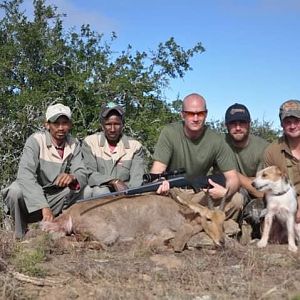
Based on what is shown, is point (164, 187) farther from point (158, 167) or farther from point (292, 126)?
point (292, 126)

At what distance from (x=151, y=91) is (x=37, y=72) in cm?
199

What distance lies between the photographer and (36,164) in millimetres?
6422

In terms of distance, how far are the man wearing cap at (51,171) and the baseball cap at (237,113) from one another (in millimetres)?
1753

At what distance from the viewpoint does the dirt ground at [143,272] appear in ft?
12.8

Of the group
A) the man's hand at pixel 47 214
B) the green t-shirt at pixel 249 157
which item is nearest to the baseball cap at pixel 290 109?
the green t-shirt at pixel 249 157

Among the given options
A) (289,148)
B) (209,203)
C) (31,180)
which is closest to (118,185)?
(31,180)

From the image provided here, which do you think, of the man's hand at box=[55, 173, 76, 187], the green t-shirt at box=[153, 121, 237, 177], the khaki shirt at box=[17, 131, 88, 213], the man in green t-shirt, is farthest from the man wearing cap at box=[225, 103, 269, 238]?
the man's hand at box=[55, 173, 76, 187]

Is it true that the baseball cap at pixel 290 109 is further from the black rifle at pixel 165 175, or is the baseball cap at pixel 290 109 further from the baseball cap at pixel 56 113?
the baseball cap at pixel 56 113

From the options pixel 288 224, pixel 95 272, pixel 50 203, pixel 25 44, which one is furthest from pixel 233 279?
pixel 25 44

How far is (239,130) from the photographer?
22.3ft

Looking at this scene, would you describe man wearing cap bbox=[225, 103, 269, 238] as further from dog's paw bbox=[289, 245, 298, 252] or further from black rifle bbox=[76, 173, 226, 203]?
dog's paw bbox=[289, 245, 298, 252]

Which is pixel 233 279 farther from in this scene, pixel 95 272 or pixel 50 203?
pixel 50 203

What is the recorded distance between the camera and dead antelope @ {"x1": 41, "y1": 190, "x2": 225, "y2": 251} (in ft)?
18.6

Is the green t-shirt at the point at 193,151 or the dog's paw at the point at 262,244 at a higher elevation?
the green t-shirt at the point at 193,151
